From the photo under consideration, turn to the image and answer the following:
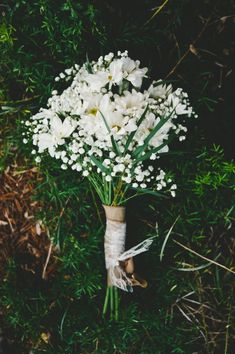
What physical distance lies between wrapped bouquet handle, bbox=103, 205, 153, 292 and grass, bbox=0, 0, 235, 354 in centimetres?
10

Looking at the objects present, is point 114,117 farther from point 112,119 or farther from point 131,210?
point 131,210

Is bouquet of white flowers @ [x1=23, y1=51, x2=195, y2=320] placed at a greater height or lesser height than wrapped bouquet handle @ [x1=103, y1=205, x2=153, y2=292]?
greater

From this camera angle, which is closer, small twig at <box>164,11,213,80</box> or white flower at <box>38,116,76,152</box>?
white flower at <box>38,116,76,152</box>

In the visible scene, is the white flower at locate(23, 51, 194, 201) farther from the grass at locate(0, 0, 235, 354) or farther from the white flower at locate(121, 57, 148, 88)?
the grass at locate(0, 0, 235, 354)

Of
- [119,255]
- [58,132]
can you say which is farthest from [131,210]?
[58,132]

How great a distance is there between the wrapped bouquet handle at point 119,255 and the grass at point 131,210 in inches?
3.9

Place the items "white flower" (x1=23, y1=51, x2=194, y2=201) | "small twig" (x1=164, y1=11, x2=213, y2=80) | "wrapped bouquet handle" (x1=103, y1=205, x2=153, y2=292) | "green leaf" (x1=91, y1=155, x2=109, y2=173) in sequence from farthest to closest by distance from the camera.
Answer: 1. "small twig" (x1=164, y1=11, x2=213, y2=80)
2. "wrapped bouquet handle" (x1=103, y1=205, x2=153, y2=292)
3. "green leaf" (x1=91, y1=155, x2=109, y2=173)
4. "white flower" (x1=23, y1=51, x2=194, y2=201)

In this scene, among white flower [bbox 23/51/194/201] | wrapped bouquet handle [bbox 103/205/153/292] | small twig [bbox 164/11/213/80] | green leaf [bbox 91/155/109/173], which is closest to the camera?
white flower [bbox 23/51/194/201]

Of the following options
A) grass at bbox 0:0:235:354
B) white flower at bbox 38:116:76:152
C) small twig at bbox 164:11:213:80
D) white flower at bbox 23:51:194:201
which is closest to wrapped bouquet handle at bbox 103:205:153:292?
grass at bbox 0:0:235:354

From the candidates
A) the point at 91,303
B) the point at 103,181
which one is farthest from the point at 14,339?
the point at 103,181

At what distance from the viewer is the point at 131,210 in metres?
2.40

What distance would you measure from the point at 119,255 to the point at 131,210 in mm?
271

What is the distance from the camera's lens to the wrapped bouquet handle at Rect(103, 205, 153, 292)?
221 centimetres

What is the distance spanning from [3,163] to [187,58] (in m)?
1.17
